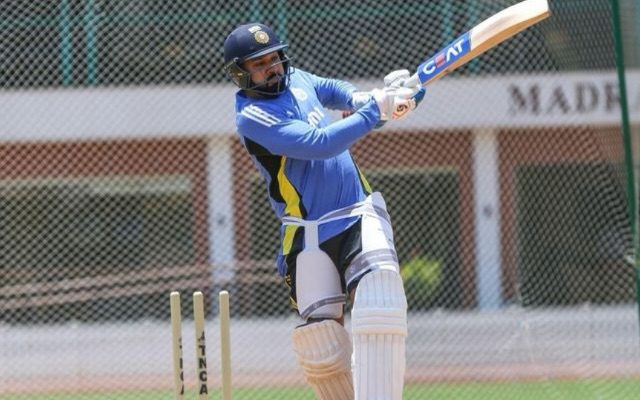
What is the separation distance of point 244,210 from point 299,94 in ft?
24.4

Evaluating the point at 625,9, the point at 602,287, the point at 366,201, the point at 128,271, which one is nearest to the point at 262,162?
the point at 366,201

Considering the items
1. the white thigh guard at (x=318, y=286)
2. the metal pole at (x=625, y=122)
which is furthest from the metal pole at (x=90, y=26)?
the white thigh guard at (x=318, y=286)

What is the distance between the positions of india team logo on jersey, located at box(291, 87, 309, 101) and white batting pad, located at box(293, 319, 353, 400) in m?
0.95

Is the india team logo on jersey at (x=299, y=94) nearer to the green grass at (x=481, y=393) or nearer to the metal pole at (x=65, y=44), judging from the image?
the green grass at (x=481, y=393)

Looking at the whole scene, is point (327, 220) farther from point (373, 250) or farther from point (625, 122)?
point (625, 122)

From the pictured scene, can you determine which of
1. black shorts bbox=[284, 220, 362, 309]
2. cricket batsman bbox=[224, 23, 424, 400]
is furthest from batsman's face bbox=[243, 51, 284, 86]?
black shorts bbox=[284, 220, 362, 309]

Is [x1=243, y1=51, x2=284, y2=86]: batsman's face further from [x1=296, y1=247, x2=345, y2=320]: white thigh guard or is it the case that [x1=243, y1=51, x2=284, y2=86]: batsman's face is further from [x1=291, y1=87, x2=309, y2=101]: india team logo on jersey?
[x1=296, y1=247, x2=345, y2=320]: white thigh guard

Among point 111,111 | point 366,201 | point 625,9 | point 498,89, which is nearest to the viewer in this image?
point 366,201

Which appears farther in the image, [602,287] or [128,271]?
[602,287]

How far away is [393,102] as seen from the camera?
4.60m

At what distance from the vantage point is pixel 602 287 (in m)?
12.7

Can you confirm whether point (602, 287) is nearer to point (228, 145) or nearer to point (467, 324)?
point (467, 324)

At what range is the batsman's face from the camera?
4.71 m

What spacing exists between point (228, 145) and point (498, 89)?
12.9ft
